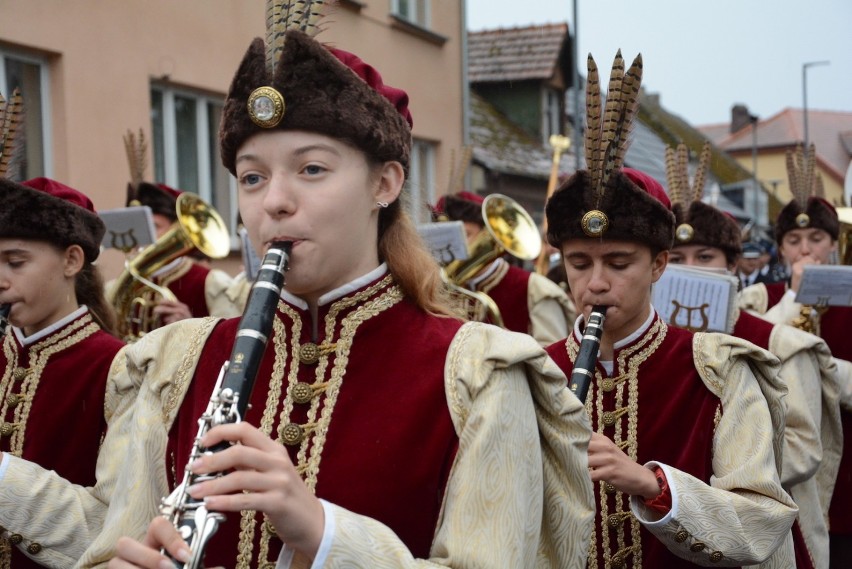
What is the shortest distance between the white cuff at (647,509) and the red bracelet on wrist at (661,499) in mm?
12

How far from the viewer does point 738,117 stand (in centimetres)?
6297

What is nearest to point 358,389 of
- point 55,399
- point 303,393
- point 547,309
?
point 303,393

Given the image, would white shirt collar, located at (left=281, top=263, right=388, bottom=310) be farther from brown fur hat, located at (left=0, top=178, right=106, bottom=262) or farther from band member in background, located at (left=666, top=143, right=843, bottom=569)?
band member in background, located at (left=666, top=143, right=843, bottom=569)

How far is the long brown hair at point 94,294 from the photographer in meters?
4.05

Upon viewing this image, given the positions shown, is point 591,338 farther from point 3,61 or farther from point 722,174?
point 722,174

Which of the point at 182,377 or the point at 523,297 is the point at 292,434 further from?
the point at 523,297

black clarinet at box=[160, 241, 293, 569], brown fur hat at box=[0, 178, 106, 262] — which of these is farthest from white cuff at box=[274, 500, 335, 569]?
brown fur hat at box=[0, 178, 106, 262]

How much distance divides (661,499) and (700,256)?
258 centimetres

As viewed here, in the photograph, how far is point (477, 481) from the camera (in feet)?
7.13

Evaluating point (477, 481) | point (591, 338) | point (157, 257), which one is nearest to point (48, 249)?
point (591, 338)

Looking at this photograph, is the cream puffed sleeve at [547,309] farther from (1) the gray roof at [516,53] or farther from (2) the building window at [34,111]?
(1) the gray roof at [516,53]

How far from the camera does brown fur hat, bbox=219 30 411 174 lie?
2.25m

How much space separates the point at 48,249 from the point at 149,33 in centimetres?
635

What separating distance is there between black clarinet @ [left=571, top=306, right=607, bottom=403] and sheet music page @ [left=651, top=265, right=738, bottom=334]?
120cm
